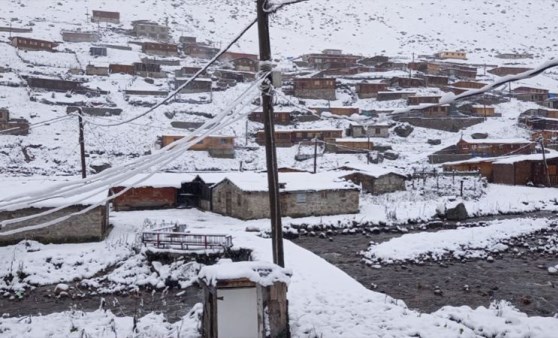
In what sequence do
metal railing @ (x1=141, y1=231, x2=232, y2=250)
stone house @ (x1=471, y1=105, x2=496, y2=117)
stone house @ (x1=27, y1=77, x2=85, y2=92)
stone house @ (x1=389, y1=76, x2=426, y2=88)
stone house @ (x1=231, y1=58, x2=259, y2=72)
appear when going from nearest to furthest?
metal railing @ (x1=141, y1=231, x2=232, y2=250)
stone house @ (x1=27, y1=77, x2=85, y2=92)
stone house @ (x1=471, y1=105, x2=496, y2=117)
stone house @ (x1=389, y1=76, x2=426, y2=88)
stone house @ (x1=231, y1=58, x2=259, y2=72)

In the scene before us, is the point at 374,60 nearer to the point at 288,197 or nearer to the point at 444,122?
the point at 444,122

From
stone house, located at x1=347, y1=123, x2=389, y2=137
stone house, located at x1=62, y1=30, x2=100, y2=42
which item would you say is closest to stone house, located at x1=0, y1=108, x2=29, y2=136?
stone house, located at x1=347, y1=123, x2=389, y2=137

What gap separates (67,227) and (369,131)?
3734 centimetres

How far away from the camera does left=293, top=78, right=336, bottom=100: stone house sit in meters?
64.2

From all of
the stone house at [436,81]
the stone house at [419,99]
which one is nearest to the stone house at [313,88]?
the stone house at [419,99]

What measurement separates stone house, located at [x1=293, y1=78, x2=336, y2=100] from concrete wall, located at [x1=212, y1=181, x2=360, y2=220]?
37.0 meters

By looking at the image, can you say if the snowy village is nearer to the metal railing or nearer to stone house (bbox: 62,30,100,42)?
the metal railing

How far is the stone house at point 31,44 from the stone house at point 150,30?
70.9ft

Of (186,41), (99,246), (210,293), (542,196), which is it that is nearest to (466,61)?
(186,41)

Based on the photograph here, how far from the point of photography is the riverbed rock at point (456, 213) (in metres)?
28.0

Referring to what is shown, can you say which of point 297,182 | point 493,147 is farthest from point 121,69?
point 493,147

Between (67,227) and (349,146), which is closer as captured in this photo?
(67,227)

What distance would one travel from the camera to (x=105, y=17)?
9075 cm

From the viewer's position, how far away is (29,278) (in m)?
17.7
